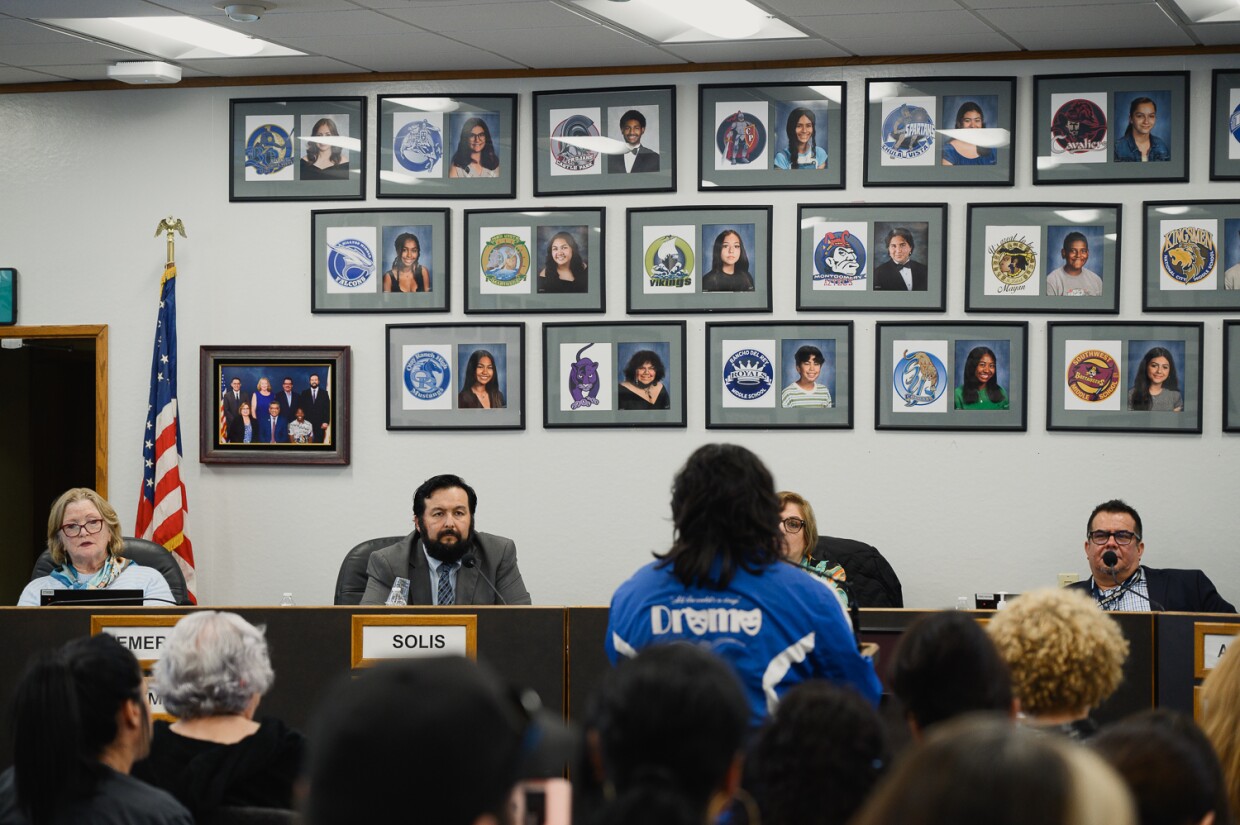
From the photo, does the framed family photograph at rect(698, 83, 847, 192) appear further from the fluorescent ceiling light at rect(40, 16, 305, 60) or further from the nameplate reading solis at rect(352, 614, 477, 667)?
the nameplate reading solis at rect(352, 614, 477, 667)

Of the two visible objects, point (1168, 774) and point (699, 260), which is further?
point (699, 260)

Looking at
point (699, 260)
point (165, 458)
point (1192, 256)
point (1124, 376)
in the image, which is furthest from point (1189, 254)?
point (165, 458)

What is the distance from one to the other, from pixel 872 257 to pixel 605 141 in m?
1.38

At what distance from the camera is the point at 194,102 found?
699cm

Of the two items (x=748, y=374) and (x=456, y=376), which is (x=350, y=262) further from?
(x=748, y=374)

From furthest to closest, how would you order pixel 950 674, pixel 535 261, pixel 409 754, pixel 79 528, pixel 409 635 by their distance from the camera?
pixel 535 261 < pixel 79 528 < pixel 409 635 < pixel 950 674 < pixel 409 754

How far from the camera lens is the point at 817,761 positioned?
6.17 feet

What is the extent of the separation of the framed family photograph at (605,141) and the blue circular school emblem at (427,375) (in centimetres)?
95

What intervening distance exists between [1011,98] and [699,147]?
4.72ft

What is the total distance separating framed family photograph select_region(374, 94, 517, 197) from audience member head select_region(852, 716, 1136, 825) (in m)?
5.99

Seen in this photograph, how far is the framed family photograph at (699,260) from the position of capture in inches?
259

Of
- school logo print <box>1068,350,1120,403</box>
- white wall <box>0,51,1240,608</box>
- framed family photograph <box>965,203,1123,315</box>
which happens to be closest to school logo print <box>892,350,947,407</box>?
white wall <box>0,51,1240,608</box>

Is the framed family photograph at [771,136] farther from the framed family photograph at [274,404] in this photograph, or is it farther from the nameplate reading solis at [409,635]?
the nameplate reading solis at [409,635]

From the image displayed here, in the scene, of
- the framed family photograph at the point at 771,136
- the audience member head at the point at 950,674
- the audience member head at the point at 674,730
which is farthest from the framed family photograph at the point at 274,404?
the audience member head at the point at 674,730
